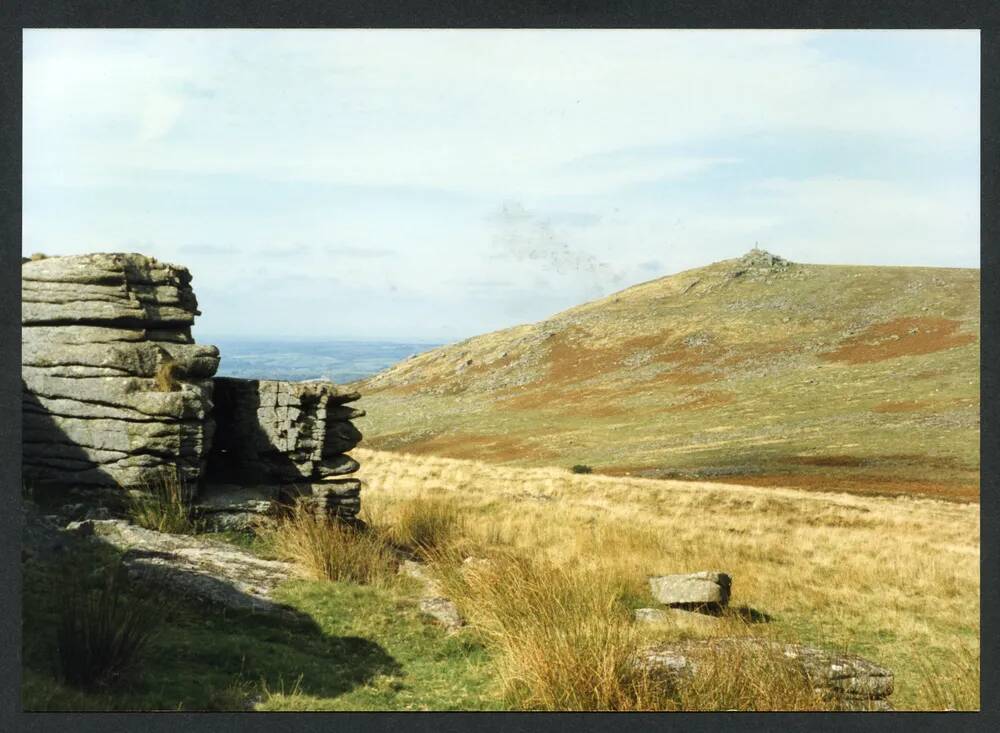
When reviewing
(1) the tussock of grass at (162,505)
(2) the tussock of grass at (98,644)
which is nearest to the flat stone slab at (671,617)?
(2) the tussock of grass at (98,644)

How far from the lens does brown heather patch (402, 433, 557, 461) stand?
43.2 metres

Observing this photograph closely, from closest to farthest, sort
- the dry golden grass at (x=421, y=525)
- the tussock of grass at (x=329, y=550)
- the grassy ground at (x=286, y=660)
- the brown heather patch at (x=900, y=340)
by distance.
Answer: the grassy ground at (x=286, y=660), the tussock of grass at (x=329, y=550), the dry golden grass at (x=421, y=525), the brown heather patch at (x=900, y=340)

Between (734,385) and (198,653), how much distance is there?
163 ft

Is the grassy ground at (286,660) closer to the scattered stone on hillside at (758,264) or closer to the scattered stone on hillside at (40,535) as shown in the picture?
the scattered stone on hillside at (40,535)

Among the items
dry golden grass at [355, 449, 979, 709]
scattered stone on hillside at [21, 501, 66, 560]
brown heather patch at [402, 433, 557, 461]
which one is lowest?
brown heather patch at [402, 433, 557, 461]

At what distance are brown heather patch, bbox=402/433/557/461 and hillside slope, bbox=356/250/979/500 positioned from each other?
0.51 feet

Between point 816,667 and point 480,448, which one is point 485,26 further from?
point 480,448

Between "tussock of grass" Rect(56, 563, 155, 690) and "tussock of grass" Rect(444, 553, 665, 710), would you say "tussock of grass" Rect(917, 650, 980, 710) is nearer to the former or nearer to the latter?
"tussock of grass" Rect(444, 553, 665, 710)

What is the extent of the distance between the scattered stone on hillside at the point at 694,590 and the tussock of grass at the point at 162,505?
16.0 feet

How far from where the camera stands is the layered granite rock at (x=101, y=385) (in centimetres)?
948

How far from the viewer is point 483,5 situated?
19.5 ft

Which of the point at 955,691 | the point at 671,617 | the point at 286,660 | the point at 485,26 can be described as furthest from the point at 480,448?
the point at 485,26

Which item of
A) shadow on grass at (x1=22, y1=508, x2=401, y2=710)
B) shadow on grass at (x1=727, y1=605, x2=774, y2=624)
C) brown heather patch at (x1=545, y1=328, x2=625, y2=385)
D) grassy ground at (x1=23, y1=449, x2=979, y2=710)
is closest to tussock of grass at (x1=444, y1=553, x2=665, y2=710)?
grassy ground at (x1=23, y1=449, x2=979, y2=710)

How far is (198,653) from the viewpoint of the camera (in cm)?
673
